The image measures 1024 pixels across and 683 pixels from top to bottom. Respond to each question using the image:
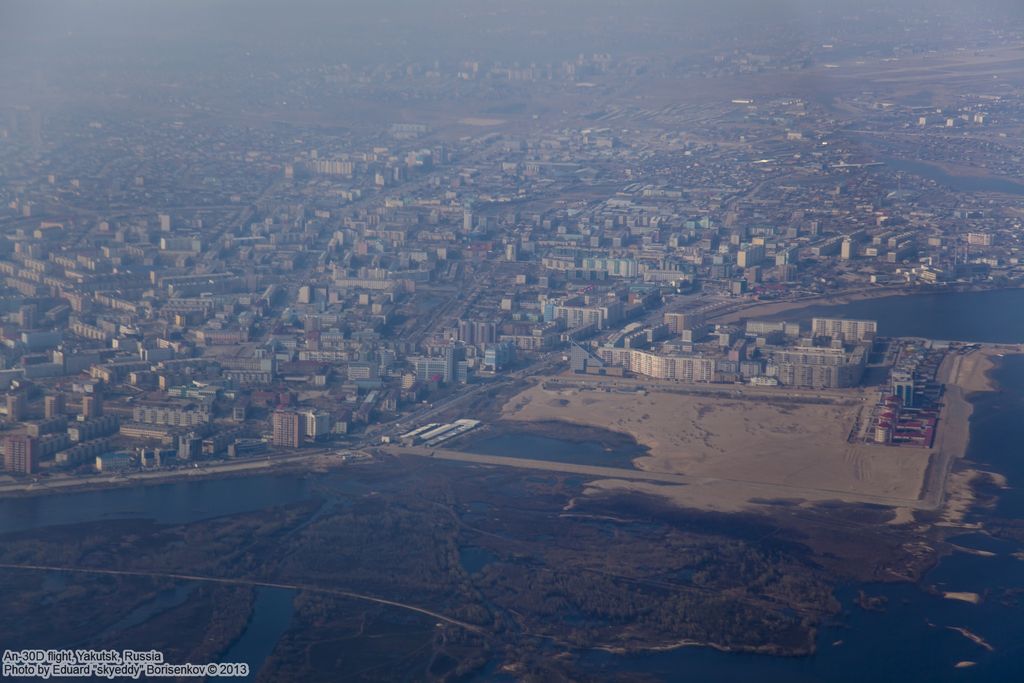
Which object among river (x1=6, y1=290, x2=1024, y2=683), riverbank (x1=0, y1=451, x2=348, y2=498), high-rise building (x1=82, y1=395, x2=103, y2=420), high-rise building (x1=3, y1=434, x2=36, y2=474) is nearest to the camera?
river (x1=6, y1=290, x2=1024, y2=683)

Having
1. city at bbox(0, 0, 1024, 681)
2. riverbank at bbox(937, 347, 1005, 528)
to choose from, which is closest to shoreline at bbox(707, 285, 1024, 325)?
city at bbox(0, 0, 1024, 681)

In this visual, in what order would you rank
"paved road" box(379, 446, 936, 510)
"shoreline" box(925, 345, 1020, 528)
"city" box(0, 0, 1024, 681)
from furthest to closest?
"paved road" box(379, 446, 936, 510), "shoreline" box(925, 345, 1020, 528), "city" box(0, 0, 1024, 681)

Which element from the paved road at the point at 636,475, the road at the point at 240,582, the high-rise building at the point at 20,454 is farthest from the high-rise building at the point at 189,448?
the road at the point at 240,582

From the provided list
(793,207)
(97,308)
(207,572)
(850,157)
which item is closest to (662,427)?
(207,572)

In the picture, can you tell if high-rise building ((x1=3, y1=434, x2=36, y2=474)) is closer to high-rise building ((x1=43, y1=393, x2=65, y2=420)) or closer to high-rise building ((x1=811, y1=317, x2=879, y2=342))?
high-rise building ((x1=43, y1=393, x2=65, y2=420))

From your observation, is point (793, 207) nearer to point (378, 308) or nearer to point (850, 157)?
point (850, 157)

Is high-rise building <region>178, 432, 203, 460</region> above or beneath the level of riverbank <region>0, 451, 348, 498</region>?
above

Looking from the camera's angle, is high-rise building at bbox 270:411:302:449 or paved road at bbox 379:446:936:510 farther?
high-rise building at bbox 270:411:302:449
